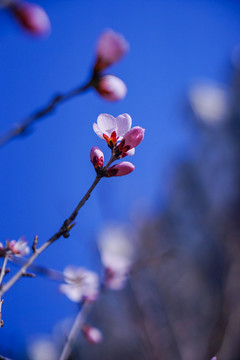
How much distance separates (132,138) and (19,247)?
33cm

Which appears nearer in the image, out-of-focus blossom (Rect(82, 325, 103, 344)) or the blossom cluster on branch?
the blossom cluster on branch

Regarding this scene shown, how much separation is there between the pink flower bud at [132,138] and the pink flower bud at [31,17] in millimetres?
191

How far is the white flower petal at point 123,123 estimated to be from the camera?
0.42 m

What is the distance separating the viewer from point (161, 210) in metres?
5.93

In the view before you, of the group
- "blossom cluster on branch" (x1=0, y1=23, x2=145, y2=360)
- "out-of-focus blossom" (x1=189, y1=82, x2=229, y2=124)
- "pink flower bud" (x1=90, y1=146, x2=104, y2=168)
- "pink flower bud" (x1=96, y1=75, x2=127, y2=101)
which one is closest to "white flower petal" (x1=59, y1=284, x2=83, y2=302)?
"blossom cluster on branch" (x1=0, y1=23, x2=145, y2=360)

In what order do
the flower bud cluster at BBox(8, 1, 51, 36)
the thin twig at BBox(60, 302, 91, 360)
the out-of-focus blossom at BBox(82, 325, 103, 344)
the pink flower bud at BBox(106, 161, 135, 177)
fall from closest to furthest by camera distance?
the flower bud cluster at BBox(8, 1, 51, 36) < the pink flower bud at BBox(106, 161, 135, 177) < the thin twig at BBox(60, 302, 91, 360) < the out-of-focus blossom at BBox(82, 325, 103, 344)

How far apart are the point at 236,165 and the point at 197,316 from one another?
346 cm

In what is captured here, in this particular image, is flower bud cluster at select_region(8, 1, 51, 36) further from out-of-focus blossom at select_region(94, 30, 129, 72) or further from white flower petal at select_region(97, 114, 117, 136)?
white flower petal at select_region(97, 114, 117, 136)

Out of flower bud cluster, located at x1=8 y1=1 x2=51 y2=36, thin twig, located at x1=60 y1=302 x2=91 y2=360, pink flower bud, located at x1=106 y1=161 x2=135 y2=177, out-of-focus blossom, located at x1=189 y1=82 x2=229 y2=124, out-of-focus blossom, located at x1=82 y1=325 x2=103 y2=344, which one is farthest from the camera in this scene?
out-of-focus blossom, located at x1=189 y1=82 x2=229 y2=124

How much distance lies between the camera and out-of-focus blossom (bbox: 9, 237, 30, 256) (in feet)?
1.44

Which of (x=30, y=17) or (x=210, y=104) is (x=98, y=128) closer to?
(x=30, y=17)

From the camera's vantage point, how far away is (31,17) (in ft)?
0.78

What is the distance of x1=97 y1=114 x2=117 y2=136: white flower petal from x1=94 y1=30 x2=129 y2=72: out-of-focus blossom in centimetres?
14

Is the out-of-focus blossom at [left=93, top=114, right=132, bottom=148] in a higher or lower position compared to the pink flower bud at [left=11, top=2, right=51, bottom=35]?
higher
